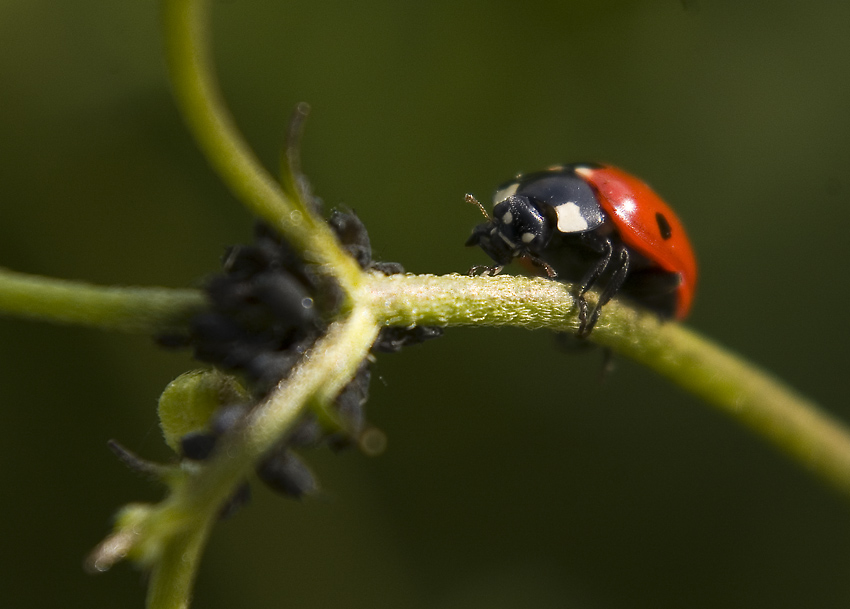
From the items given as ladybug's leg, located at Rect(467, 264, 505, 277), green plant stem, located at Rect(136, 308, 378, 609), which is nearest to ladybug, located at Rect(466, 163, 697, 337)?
ladybug's leg, located at Rect(467, 264, 505, 277)

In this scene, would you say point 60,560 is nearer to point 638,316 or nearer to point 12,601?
point 12,601

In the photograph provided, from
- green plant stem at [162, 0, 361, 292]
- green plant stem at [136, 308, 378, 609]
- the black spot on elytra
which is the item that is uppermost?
the black spot on elytra

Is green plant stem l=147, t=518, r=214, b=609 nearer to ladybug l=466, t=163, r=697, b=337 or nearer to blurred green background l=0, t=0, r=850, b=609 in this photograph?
ladybug l=466, t=163, r=697, b=337

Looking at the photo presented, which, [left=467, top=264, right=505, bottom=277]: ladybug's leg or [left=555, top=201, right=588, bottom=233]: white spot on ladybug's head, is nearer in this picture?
[left=467, top=264, right=505, bottom=277]: ladybug's leg

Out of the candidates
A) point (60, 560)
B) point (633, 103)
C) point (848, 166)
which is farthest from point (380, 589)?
point (848, 166)

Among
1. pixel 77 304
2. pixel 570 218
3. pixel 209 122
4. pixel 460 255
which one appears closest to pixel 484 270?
pixel 570 218

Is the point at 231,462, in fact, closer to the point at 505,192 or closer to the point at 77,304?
the point at 77,304

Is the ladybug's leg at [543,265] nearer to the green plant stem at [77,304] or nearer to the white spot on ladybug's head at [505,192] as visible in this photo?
the white spot on ladybug's head at [505,192]

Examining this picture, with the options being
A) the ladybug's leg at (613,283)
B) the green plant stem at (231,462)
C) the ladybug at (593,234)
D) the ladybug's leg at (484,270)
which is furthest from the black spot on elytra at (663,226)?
the green plant stem at (231,462)
